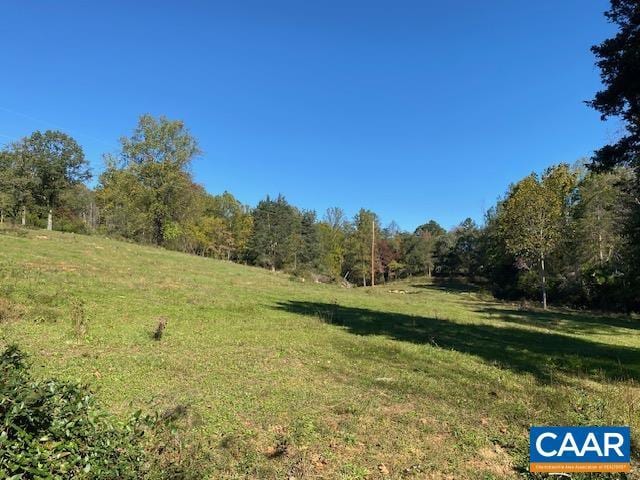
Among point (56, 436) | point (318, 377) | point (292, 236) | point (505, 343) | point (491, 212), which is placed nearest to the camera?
point (56, 436)

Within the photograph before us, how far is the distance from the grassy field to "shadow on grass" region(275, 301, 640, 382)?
10 centimetres

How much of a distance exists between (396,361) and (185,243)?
73.8 metres

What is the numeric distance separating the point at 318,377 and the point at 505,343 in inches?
368

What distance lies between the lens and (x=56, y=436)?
360 centimetres

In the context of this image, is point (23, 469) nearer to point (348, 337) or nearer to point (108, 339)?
point (108, 339)

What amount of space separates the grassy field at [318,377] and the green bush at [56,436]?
1835 millimetres

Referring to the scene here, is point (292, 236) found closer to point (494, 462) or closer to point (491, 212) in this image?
point (491, 212)

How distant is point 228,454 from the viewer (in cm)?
584

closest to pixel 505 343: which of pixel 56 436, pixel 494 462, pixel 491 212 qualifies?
pixel 494 462

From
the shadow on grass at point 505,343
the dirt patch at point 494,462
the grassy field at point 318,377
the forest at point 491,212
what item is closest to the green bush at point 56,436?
the grassy field at point 318,377

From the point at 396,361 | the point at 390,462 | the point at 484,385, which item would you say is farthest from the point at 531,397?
the point at 390,462

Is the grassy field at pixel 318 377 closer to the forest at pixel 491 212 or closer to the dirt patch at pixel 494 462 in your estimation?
the dirt patch at pixel 494 462

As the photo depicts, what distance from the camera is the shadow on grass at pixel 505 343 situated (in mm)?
11812

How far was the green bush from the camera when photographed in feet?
10.7
